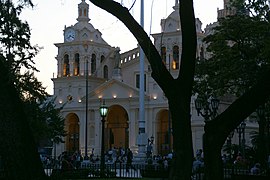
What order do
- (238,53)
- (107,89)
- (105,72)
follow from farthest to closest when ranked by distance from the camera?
(105,72)
(107,89)
(238,53)

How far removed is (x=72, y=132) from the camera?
7475 centimetres

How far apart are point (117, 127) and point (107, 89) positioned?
5.64 meters

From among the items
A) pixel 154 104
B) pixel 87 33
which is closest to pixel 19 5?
pixel 154 104

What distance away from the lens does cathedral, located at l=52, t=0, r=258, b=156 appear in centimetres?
6631

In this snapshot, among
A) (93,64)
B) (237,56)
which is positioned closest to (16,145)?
(237,56)

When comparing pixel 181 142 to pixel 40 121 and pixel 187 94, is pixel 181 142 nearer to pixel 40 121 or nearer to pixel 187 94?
pixel 187 94

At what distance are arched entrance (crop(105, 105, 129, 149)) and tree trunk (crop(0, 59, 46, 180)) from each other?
57435 mm

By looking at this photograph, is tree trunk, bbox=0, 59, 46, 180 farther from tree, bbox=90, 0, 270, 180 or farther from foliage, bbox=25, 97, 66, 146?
foliage, bbox=25, 97, 66, 146

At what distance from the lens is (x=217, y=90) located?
32.0m

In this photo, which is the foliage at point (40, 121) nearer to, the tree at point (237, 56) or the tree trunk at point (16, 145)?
the tree at point (237, 56)

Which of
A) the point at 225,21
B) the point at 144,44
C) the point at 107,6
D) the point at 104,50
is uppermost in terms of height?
the point at 104,50

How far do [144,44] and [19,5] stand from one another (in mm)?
3374

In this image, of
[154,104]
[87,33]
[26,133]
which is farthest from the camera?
[87,33]

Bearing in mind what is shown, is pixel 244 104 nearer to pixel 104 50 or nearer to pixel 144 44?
pixel 144 44
